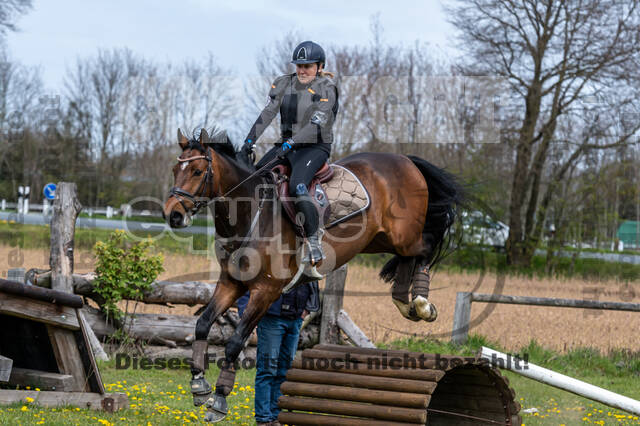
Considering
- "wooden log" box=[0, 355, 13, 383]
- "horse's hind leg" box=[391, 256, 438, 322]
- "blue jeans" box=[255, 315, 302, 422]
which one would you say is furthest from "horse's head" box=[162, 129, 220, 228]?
"wooden log" box=[0, 355, 13, 383]

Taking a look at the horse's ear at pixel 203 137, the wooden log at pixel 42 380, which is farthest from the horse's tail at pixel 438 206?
the wooden log at pixel 42 380

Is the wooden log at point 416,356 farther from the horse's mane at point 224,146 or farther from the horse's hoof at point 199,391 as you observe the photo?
the horse's mane at point 224,146

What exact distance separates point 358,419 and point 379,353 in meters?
0.78

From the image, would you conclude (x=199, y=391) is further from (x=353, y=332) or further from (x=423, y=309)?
(x=353, y=332)

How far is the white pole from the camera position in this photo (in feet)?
14.9

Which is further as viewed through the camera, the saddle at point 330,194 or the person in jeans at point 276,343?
the person in jeans at point 276,343

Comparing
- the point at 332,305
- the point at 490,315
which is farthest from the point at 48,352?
the point at 490,315

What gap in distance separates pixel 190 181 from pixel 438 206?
2.47m

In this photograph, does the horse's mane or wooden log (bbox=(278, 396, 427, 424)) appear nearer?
wooden log (bbox=(278, 396, 427, 424))

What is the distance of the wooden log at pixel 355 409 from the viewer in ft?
Result: 14.1

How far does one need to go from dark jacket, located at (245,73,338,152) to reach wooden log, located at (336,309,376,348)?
156 inches

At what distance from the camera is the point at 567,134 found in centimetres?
2114

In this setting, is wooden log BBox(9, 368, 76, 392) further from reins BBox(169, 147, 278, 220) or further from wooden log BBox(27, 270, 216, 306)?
wooden log BBox(27, 270, 216, 306)

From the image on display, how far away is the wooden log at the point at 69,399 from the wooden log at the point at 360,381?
Result: 60.5 inches
